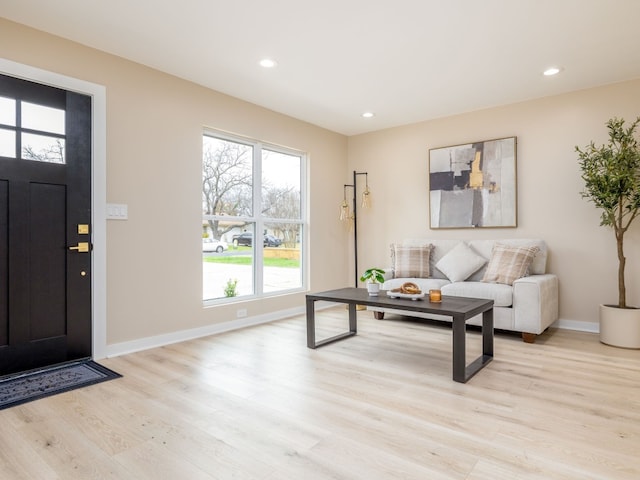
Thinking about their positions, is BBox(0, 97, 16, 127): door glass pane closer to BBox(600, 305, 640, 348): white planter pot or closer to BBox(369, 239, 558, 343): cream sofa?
BBox(369, 239, 558, 343): cream sofa

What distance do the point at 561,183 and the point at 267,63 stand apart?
11.0 feet

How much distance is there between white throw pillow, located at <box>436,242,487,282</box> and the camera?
4375 mm

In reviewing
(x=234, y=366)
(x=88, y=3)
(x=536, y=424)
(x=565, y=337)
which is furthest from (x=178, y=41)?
(x=565, y=337)

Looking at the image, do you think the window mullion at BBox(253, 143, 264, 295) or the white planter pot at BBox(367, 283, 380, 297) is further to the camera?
the window mullion at BBox(253, 143, 264, 295)

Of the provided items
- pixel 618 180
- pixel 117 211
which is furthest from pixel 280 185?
pixel 618 180

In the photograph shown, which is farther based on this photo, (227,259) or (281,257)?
(281,257)

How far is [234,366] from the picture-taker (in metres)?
3.01

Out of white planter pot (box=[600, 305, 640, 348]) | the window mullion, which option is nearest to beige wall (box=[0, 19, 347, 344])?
the window mullion

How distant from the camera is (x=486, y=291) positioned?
3830mm

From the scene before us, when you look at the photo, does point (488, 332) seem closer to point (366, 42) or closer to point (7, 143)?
point (366, 42)

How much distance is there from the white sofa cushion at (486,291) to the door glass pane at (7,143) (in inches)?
155

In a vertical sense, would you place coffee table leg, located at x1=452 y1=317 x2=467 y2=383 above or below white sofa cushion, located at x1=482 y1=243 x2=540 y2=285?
below

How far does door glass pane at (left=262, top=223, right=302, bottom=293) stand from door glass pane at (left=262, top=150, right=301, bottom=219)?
7.3 inches

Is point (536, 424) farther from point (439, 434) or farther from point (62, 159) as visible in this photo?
point (62, 159)
